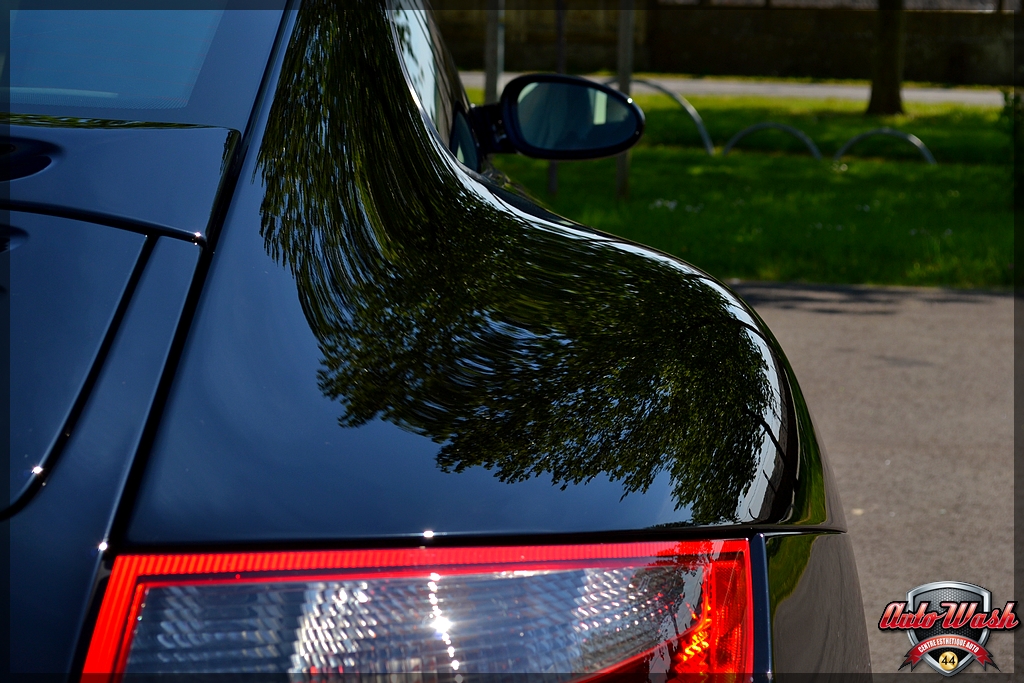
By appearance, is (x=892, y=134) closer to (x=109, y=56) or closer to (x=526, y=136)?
(x=526, y=136)

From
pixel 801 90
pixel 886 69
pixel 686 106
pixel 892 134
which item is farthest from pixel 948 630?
pixel 801 90

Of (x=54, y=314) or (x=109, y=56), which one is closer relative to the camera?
(x=54, y=314)

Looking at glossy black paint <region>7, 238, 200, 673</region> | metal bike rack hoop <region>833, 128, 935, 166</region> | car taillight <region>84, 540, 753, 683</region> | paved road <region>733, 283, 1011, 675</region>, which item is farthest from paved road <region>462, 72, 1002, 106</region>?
car taillight <region>84, 540, 753, 683</region>

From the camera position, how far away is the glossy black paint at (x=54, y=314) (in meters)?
0.91

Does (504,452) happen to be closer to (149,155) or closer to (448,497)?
(448,497)

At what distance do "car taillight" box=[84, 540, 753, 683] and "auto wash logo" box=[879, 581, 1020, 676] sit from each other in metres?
2.12

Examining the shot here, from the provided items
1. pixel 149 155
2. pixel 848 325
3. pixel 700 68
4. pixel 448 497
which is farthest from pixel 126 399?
pixel 700 68

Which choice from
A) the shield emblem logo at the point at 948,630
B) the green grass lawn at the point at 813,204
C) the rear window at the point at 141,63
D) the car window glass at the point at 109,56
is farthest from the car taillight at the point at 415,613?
the green grass lawn at the point at 813,204

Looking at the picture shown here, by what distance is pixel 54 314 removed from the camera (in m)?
1.01

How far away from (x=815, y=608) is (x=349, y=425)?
0.55 m

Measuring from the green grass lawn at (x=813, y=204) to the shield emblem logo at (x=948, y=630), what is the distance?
381cm

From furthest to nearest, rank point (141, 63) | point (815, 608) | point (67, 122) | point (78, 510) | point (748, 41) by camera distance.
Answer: point (748, 41) < point (141, 63) < point (67, 122) < point (815, 608) < point (78, 510)

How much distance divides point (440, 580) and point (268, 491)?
17 centimetres

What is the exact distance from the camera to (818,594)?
1129 mm
